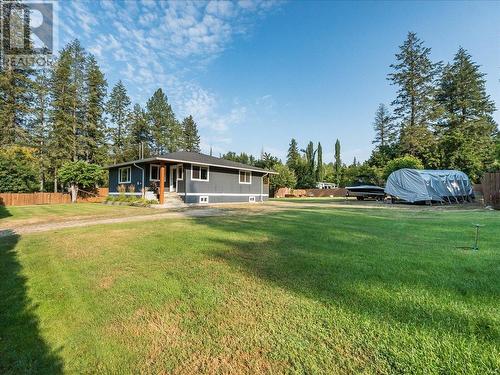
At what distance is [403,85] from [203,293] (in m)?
35.9

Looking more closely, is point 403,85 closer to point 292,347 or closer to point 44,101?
point 292,347

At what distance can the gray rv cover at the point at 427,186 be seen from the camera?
17.3 metres

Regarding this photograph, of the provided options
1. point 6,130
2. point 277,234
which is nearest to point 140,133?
point 6,130

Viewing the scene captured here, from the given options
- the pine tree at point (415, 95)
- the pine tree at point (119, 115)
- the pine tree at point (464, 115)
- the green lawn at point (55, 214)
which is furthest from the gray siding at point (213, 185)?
the pine tree at point (464, 115)

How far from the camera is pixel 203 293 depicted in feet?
9.57

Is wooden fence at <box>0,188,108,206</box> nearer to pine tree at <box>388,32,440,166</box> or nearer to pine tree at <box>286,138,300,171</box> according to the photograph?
pine tree at <box>286,138,300,171</box>

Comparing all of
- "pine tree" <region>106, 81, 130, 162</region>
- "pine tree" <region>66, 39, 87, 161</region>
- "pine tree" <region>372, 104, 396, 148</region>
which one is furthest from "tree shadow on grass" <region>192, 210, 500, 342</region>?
"pine tree" <region>372, 104, 396, 148</region>

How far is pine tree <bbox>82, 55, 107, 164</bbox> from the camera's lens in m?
31.3

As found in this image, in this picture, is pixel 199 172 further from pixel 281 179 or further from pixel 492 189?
pixel 281 179

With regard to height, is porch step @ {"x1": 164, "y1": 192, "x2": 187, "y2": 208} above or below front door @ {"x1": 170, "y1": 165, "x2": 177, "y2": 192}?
below

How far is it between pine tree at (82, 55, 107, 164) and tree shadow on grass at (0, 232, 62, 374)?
105 ft

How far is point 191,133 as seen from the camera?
5444 centimetres

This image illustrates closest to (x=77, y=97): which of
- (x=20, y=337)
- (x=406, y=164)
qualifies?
(x=20, y=337)

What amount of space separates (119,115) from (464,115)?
46314 millimetres
